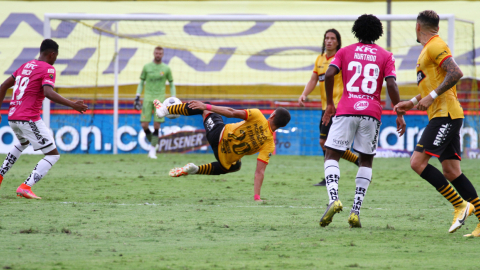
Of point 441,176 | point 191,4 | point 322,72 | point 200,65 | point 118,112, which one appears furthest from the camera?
point 191,4

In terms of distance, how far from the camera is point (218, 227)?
17.0ft

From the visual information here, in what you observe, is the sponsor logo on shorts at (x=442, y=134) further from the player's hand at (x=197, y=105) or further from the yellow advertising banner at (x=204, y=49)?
the yellow advertising banner at (x=204, y=49)

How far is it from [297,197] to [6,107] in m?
11.1

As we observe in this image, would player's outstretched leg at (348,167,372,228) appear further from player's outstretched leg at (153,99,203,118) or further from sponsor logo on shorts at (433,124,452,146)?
player's outstretched leg at (153,99,203,118)

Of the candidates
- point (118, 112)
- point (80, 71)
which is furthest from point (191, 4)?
point (118, 112)

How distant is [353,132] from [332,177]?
Result: 476 millimetres

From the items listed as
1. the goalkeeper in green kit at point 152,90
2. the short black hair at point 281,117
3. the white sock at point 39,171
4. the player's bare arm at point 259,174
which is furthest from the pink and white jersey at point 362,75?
the goalkeeper in green kit at point 152,90

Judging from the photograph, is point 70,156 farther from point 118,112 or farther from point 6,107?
point 6,107

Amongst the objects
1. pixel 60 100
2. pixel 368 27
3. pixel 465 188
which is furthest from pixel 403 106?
pixel 60 100

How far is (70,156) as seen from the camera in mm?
14273

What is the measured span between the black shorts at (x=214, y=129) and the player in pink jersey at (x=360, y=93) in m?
2.19

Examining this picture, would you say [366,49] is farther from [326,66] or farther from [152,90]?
[152,90]

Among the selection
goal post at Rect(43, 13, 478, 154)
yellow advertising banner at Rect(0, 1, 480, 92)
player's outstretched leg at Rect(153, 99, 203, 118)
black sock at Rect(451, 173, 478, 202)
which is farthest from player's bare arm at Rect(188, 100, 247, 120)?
yellow advertising banner at Rect(0, 1, 480, 92)

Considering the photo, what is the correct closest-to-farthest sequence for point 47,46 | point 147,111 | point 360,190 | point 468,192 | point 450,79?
point 450,79
point 468,192
point 360,190
point 47,46
point 147,111
